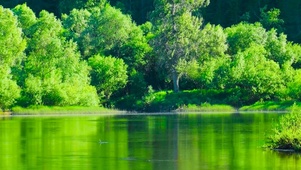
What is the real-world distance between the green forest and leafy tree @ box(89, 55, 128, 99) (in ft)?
0.35

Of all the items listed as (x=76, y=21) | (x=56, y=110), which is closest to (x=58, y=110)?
(x=56, y=110)

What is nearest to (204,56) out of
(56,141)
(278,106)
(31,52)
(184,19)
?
(184,19)

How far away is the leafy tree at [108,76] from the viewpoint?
93.4 metres

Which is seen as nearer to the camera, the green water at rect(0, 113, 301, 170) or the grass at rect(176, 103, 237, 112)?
the green water at rect(0, 113, 301, 170)

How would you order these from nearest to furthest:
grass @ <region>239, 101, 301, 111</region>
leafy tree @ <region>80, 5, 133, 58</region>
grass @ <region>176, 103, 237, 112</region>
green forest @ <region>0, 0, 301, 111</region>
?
grass @ <region>239, 101, 301, 111</region>, green forest @ <region>0, 0, 301, 111</region>, grass @ <region>176, 103, 237, 112</region>, leafy tree @ <region>80, 5, 133, 58</region>

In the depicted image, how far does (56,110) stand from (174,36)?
15.4 metres

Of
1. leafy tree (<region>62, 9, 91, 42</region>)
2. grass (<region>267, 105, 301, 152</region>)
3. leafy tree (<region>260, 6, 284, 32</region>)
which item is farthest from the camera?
leafy tree (<region>260, 6, 284, 32</region>)

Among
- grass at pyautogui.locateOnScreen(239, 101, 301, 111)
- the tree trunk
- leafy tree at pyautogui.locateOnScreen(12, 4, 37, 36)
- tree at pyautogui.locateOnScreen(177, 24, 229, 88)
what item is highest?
leafy tree at pyautogui.locateOnScreen(12, 4, 37, 36)

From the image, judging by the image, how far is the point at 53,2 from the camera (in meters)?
130

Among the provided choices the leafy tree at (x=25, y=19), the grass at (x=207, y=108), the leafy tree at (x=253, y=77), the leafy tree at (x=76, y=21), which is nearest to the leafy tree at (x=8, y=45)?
the leafy tree at (x=25, y=19)

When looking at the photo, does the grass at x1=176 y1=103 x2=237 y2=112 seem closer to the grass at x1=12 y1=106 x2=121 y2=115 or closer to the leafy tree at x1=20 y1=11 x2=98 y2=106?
the grass at x1=12 y1=106 x2=121 y2=115

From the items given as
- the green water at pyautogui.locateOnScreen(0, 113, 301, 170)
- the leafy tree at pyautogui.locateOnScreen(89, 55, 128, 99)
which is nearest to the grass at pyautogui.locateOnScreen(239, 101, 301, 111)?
the leafy tree at pyautogui.locateOnScreen(89, 55, 128, 99)

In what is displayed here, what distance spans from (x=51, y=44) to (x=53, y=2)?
134 feet

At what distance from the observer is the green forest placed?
87438 millimetres
